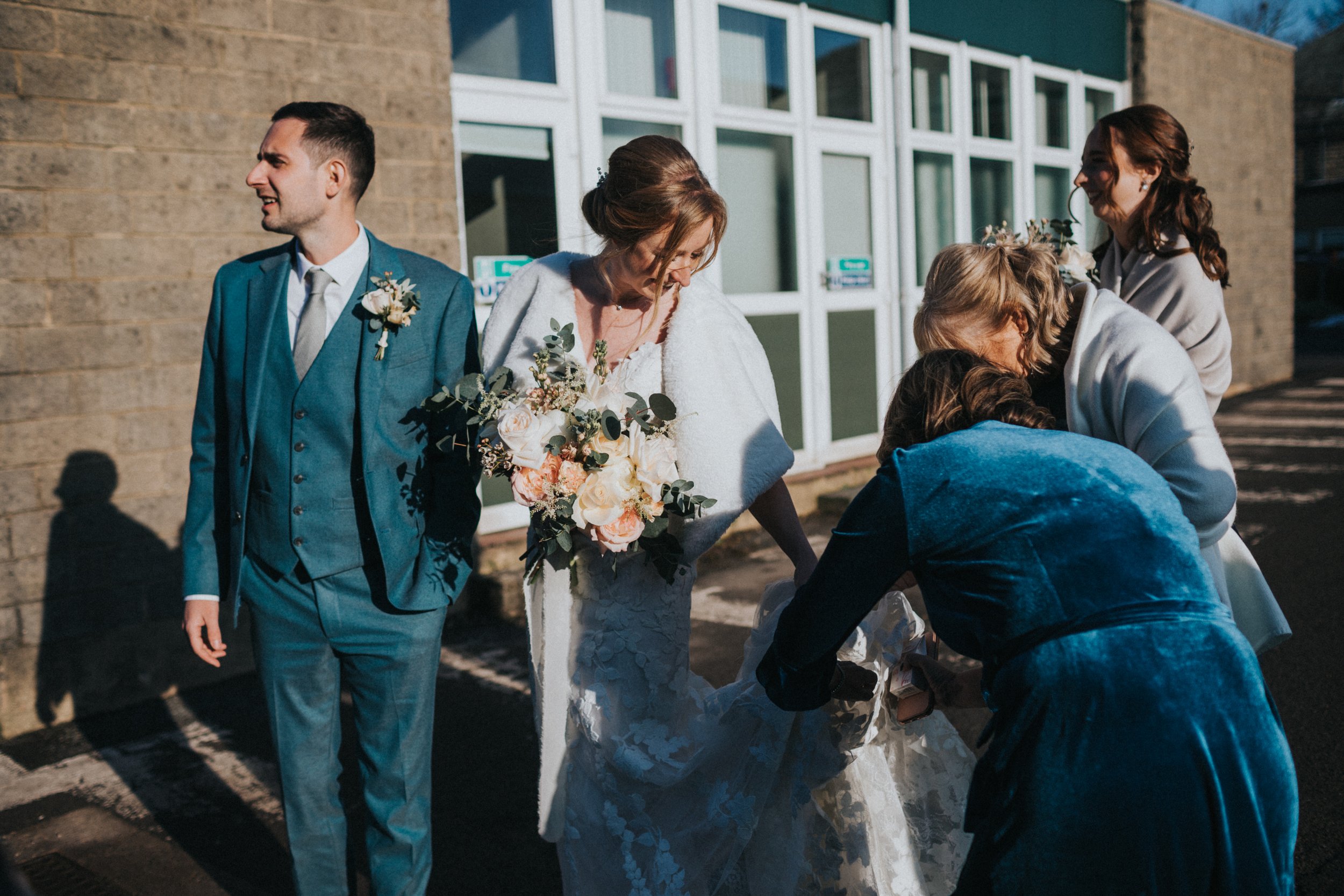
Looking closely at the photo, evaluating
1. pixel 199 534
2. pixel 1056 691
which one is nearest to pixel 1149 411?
pixel 1056 691

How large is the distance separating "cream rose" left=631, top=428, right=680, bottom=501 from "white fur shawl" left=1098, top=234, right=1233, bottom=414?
4.63 feet

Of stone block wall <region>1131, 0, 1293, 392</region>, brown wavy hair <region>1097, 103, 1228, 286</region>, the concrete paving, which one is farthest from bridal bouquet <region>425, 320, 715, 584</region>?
stone block wall <region>1131, 0, 1293, 392</region>

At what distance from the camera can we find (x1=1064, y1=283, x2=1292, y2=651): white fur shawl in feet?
6.63

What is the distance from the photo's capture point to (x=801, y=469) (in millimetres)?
8289

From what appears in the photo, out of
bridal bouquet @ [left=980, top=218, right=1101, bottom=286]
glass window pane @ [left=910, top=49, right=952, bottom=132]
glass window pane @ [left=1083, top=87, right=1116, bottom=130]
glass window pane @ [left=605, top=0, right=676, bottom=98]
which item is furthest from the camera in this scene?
glass window pane @ [left=1083, top=87, right=1116, bottom=130]

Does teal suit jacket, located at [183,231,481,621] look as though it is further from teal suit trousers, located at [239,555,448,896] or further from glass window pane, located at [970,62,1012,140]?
glass window pane, located at [970,62,1012,140]

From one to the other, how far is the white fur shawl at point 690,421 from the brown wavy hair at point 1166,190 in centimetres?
125

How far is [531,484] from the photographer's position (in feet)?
7.61

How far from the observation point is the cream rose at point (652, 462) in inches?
89.7

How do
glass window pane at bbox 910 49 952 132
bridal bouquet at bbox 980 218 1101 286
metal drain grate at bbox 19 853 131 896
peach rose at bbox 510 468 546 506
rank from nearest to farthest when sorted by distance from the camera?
peach rose at bbox 510 468 546 506
bridal bouquet at bbox 980 218 1101 286
metal drain grate at bbox 19 853 131 896
glass window pane at bbox 910 49 952 132

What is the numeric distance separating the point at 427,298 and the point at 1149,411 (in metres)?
Result: 1.70

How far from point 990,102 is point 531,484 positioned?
29.6 ft

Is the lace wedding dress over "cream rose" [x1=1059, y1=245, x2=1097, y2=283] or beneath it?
beneath

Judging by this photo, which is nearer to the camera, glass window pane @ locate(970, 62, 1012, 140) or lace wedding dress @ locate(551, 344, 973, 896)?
lace wedding dress @ locate(551, 344, 973, 896)
